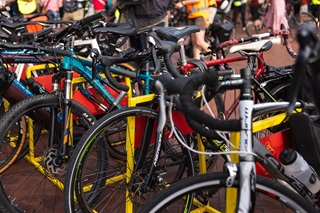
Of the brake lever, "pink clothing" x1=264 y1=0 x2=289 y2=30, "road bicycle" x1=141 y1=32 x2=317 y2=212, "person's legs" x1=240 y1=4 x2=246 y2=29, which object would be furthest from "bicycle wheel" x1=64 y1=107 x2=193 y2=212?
"person's legs" x1=240 y1=4 x2=246 y2=29

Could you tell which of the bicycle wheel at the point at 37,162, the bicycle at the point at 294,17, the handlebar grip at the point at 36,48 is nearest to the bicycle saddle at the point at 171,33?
the handlebar grip at the point at 36,48

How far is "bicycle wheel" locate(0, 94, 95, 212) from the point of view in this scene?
10.0 feet

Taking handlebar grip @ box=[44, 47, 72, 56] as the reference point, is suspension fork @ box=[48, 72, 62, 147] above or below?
below

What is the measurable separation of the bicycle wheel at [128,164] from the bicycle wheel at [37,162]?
10.1 inches

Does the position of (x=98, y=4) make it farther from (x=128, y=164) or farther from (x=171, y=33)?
(x=128, y=164)

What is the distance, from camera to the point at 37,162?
3.99 meters

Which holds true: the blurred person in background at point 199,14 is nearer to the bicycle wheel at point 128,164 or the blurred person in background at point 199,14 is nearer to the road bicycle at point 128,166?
the bicycle wheel at point 128,164

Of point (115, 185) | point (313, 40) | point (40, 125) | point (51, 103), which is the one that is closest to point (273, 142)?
point (313, 40)

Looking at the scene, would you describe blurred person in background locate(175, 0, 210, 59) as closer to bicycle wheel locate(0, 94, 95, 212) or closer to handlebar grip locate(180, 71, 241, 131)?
bicycle wheel locate(0, 94, 95, 212)

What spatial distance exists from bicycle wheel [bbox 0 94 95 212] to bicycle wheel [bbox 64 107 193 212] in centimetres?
26

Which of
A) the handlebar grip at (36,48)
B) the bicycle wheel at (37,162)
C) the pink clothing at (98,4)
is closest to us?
the bicycle wheel at (37,162)

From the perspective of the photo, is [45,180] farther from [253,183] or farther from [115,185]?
[253,183]

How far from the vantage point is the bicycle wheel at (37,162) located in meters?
3.06

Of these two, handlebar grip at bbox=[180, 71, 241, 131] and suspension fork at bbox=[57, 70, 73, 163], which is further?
suspension fork at bbox=[57, 70, 73, 163]
